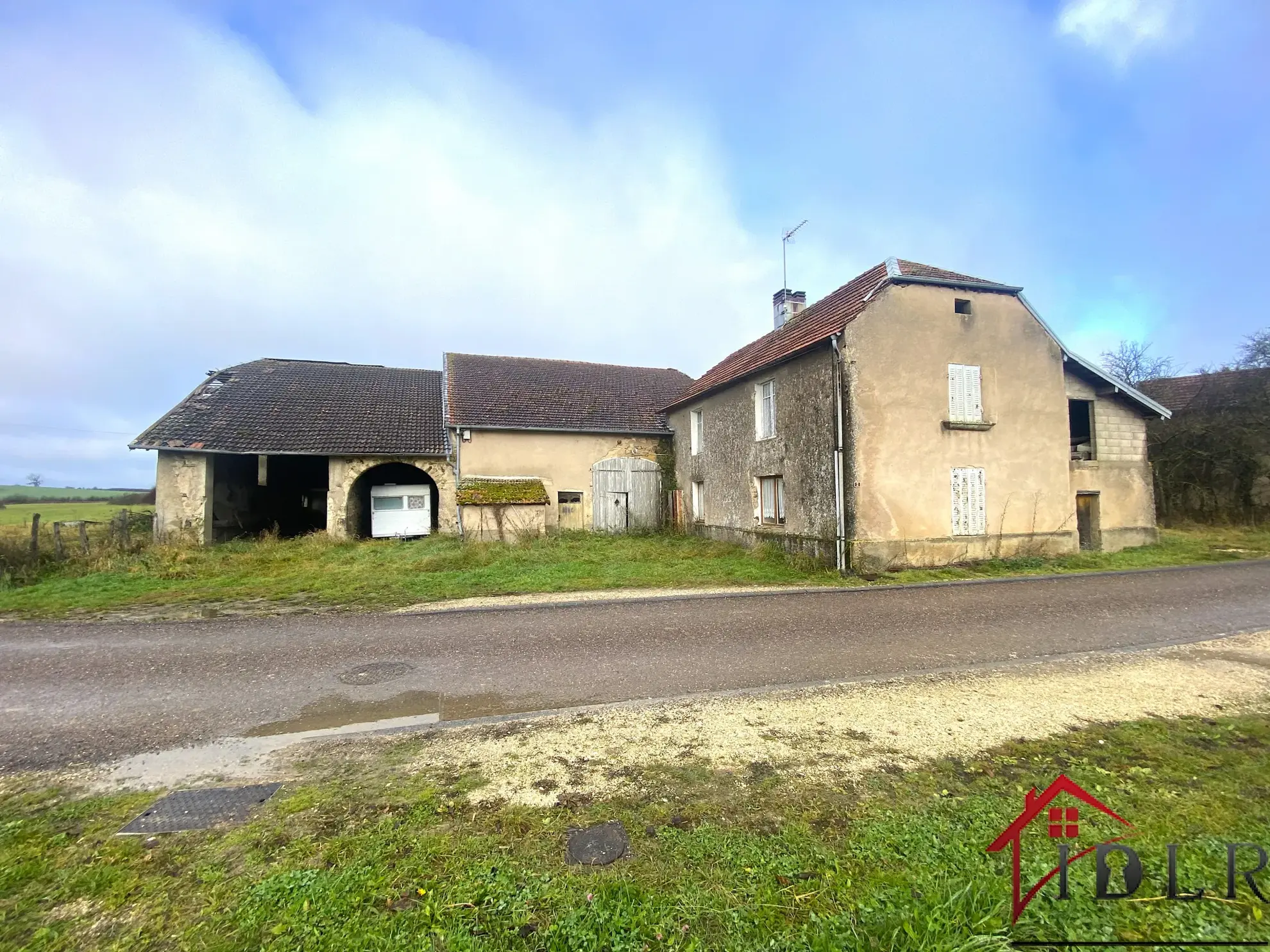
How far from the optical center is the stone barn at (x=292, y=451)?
645 inches

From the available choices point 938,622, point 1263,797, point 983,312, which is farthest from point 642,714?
point 983,312

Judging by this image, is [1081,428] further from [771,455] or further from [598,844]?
[598,844]

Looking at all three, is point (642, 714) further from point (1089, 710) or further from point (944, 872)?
point (1089, 710)

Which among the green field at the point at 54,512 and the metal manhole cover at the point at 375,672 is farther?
the green field at the point at 54,512

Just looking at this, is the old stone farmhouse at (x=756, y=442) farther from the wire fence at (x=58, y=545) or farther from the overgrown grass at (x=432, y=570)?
the wire fence at (x=58, y=545)

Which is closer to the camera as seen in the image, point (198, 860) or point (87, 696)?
point (198, 860)

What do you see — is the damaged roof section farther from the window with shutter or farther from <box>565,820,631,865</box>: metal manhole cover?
<box>565,820,631,865</box>: metal manhole cover

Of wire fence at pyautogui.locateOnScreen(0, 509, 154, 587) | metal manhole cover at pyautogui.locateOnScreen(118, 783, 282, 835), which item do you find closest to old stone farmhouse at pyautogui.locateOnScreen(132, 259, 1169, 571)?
wire fence at pyautogui.locateOnScreen(0, 509, 154, 587)

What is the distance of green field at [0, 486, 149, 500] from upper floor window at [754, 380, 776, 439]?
164 ft

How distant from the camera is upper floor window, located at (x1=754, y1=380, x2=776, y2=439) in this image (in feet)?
47.9

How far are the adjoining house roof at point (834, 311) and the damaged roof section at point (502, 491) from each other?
6.01 m

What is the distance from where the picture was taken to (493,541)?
1605cm

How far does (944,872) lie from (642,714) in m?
2.37

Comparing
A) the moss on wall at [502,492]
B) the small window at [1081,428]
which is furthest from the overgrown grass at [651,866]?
the small window at [1081,428]
